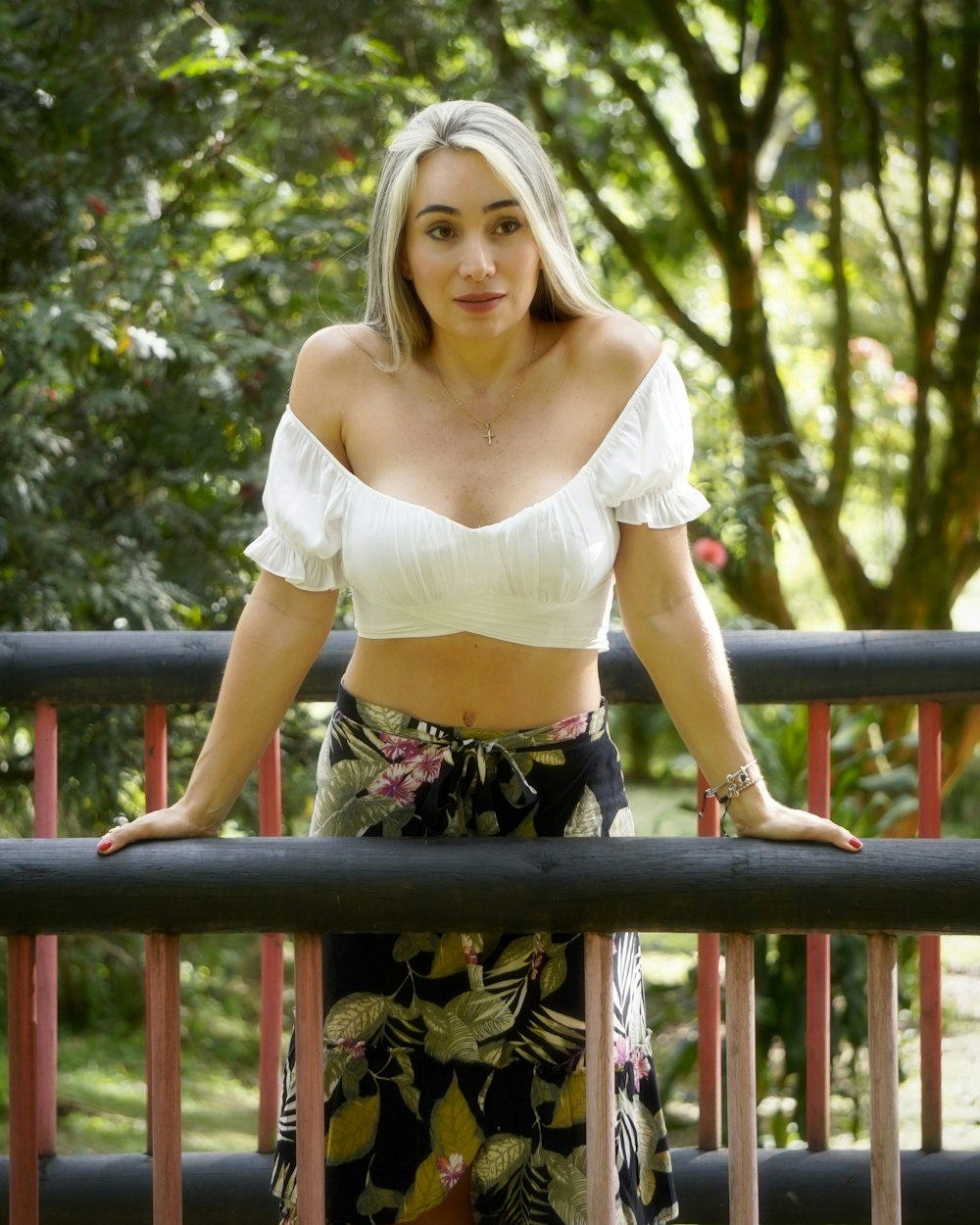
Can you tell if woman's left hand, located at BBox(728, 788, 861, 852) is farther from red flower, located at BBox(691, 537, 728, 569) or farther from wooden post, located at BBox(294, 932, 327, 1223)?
red flower, located at BBox(691, 537, 728, 569)

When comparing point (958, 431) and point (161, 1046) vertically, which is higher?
point (958, 431)

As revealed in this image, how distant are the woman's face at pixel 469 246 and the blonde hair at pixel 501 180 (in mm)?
16

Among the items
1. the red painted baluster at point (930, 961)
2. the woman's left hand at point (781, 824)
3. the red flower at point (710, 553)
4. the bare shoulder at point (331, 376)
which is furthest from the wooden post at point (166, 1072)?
the red flower at point (710, 553)

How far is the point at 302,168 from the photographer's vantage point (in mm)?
3932

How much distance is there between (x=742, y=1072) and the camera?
1507 millimetres

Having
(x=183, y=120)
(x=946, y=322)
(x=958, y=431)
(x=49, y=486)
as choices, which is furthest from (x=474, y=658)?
(x=946, y=322)

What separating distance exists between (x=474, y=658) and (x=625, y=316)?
0.54 meters

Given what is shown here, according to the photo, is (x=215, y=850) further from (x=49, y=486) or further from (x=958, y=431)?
(x=958, y=431)

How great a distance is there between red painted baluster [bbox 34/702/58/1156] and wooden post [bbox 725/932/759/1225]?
98 centimetres

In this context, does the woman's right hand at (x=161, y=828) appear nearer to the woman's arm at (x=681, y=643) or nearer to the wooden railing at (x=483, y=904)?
the wooden railing at (x=483, y=904)

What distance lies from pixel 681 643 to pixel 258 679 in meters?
0.56

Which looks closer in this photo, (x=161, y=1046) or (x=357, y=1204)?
(x=161, y=1046)

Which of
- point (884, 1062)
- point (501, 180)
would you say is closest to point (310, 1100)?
point (884, 1062)

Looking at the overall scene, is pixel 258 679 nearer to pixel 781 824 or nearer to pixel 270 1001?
pixel 270 1001
